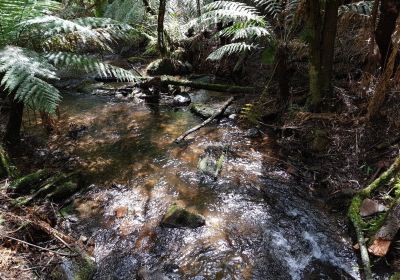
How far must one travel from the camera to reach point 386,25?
341 cm

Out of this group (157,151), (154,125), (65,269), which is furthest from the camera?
(154,125)

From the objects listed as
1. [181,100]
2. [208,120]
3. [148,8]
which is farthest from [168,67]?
[208,120]

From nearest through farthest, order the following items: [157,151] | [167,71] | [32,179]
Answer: [32,179] → [157,151] → [167,71]

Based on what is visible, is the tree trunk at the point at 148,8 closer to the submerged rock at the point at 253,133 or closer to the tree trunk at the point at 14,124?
the submerged rock at the point at 253,133

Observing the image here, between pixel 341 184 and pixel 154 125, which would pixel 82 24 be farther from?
pixel 341 184

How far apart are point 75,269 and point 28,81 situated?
1317 mm

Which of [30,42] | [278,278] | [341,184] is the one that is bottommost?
[278,278]

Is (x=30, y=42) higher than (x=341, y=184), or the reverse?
(x=30, y=42)

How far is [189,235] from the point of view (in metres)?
2.60

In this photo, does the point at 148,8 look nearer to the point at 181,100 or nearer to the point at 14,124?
the point at 181,100

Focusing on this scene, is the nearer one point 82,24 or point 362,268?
point 362,268

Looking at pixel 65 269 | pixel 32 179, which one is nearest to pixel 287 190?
pixel 65 269

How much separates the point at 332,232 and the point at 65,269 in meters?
1.88

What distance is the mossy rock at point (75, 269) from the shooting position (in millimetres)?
2125
